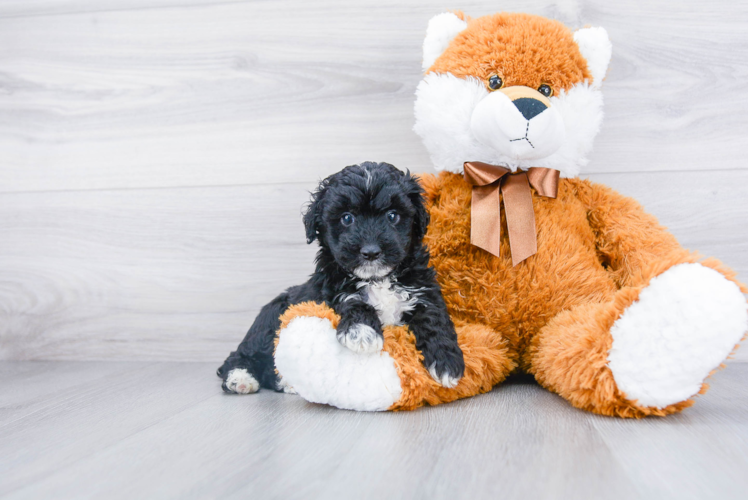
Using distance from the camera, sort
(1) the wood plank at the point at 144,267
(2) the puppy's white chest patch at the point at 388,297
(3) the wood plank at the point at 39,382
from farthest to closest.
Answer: (1) the wood plank at the point at 144,267
(3) the wood plank at the point at 39,382
(2) the puppy's white chest patch at the point at 388,297

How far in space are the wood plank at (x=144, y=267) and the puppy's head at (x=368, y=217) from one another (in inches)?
21.4

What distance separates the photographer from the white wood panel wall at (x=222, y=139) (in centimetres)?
143

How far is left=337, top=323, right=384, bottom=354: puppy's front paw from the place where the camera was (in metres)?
0.96

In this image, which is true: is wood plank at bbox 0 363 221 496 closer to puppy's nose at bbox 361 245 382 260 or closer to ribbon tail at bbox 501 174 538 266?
puppy's nose at bbox 361 245 382 260

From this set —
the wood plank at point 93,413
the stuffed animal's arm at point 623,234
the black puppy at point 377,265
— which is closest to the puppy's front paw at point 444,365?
the black puppy at point 377,265

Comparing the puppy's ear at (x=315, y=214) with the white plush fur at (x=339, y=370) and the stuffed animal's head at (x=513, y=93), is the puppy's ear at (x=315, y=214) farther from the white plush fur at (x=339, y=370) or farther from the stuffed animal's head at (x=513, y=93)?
the stuffed animal's head at (x=513, y=93)

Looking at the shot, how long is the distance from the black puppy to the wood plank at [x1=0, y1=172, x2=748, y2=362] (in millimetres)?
493

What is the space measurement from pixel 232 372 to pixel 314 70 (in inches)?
34.1

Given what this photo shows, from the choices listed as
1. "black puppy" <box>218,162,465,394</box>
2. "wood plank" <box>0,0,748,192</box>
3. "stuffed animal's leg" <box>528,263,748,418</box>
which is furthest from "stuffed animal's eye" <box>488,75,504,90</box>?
"stuffed animal's leg" <box>528,263,748,418</box>

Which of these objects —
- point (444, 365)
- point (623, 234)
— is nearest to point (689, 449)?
point (444, 365)

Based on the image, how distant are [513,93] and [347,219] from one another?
43 centimetres

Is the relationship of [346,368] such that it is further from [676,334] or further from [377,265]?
[676,334]

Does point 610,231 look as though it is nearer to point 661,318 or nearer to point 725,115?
point 661,318

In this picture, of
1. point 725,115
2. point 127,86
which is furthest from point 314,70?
point 725,115
